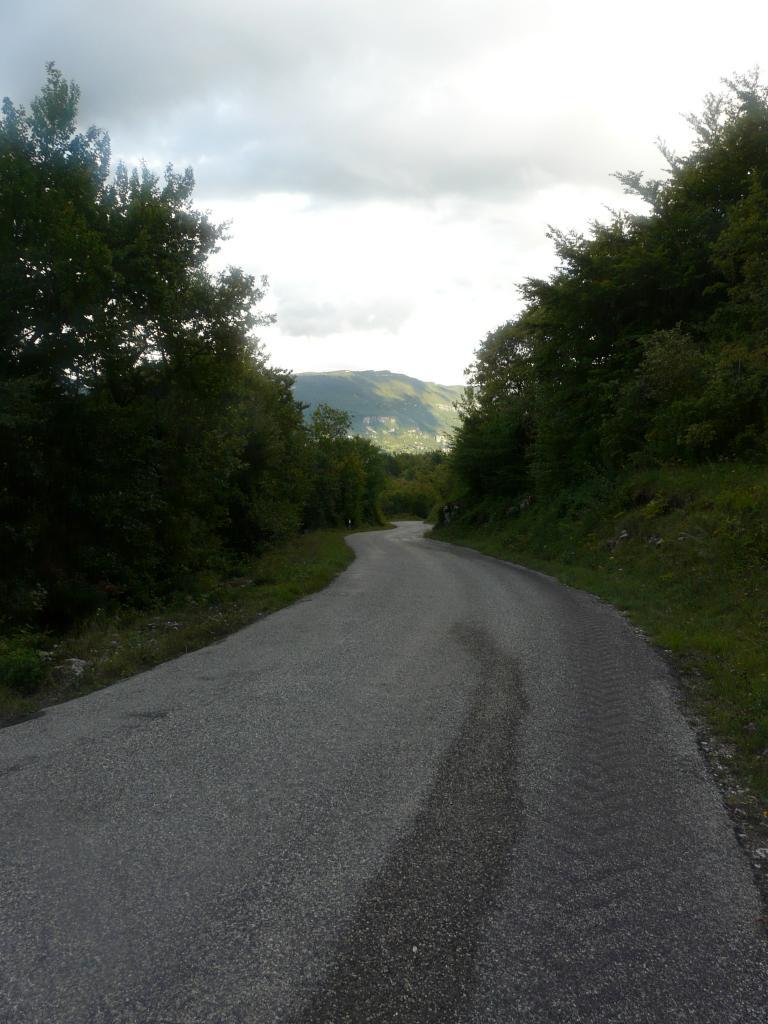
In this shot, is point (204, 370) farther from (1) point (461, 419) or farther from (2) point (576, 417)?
(1) point (461, 419)

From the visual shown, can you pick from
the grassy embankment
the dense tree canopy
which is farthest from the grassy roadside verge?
the dense tree canopy

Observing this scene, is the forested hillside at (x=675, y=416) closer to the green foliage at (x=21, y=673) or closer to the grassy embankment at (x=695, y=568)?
the grassy embankment at (x=695, y=568)

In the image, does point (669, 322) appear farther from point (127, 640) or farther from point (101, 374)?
point (127, 640)

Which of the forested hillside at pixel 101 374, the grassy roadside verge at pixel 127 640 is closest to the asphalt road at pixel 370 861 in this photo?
the grassy roadside verge at pixel 127 640

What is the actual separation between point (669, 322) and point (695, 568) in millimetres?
11873

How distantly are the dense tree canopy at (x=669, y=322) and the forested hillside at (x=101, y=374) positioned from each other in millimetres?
11377

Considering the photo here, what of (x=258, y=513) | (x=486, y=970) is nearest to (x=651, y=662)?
(x=486, y=970)

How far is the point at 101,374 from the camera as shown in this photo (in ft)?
44.3

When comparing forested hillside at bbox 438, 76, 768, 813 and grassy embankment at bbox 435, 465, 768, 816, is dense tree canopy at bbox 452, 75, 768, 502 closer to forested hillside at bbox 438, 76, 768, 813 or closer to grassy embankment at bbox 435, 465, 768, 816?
forested hillside at bbox 438, 76, 768, 813

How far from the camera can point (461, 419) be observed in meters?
38.9

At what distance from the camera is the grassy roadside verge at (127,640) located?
23.3ft

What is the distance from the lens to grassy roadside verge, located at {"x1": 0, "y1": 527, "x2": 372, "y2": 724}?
709cm

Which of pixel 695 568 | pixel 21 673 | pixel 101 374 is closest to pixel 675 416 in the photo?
pixel 695 568

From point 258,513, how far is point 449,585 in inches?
495
